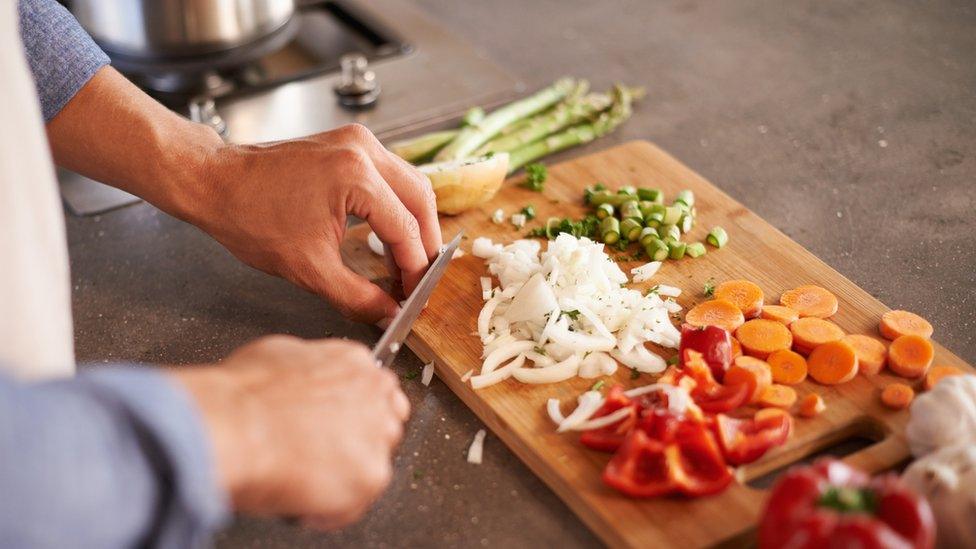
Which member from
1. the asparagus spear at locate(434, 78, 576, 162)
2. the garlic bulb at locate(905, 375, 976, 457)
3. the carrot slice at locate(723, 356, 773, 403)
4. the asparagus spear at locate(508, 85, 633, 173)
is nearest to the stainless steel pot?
the asparagus spear at locate(434, 78, 576, 162)

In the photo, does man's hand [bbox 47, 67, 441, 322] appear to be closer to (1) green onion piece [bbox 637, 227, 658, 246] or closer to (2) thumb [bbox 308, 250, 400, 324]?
(2) thumb [bbox 308, 250, 400, 324]

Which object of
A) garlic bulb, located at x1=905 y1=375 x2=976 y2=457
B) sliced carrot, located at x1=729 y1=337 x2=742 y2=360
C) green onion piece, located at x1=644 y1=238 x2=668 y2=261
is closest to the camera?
garlic bulb, located at x1=905 y1=375 x2=976 y2=457

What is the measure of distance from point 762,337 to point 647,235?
286 mm

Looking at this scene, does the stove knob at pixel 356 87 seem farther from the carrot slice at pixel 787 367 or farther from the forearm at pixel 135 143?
the carrot slice at pixel 787 367

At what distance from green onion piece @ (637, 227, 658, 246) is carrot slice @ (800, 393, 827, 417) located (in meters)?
0.40

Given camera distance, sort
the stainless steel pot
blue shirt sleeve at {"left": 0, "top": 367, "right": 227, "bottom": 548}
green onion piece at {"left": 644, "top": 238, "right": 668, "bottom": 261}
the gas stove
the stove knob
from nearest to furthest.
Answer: blue shirt sleeve at {"left": 0, "top": 367, "right": 227, "bottom": 548} → green onion piece at {"left": 644, "top": 238, "right": 668, "bottom": 261} → the stainless steel pot → the gas stove → the stove knob

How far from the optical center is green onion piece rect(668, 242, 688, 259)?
1539mm

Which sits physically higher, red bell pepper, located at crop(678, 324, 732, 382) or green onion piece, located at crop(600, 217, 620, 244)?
red bell pepper, located at crop(678, 324, 732, 382)

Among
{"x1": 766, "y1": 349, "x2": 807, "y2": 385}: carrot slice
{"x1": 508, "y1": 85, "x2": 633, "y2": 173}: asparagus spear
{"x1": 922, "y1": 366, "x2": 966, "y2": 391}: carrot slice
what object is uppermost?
{"x1": 922, "y1": 366, "x2": 966, "y2": 391}: carrot slice

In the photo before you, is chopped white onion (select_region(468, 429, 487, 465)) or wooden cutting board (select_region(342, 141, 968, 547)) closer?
wooden cutting board (select_region(342, 141, 968, 547))

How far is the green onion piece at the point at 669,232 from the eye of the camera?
61.9 inches

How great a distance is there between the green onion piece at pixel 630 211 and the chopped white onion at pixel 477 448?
492mm

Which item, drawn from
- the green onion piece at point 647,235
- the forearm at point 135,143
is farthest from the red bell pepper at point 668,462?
the forearm at point 135,143

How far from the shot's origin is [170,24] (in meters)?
1.79
